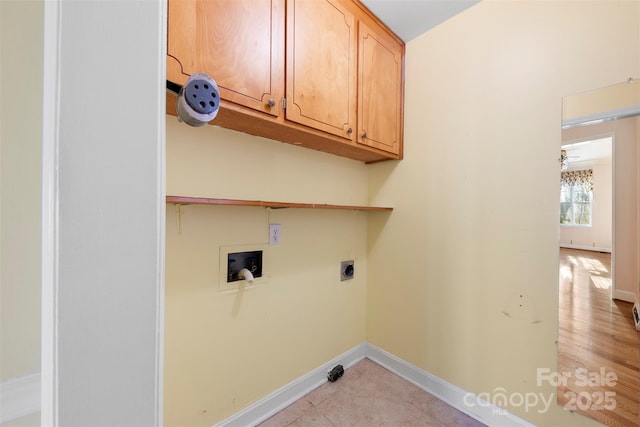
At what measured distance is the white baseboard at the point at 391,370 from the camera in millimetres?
1263

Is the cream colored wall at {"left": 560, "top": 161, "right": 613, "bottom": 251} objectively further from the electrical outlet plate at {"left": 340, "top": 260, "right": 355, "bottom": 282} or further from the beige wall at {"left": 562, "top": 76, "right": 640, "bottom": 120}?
the electrical outlet plate at {"left": 340, "top": 260, "right": 355, "bottom": 282}

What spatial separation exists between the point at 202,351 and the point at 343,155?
1.39 m

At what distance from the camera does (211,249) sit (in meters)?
1.17

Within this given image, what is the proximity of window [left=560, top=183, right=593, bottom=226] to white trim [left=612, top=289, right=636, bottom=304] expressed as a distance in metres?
0.30

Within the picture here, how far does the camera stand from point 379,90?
1503mm

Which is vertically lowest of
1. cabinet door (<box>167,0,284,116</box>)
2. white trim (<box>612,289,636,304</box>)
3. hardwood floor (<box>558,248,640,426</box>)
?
hardwood floor (<box>558,248,640,426</box>)

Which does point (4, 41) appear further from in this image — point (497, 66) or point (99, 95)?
point (497, 66)

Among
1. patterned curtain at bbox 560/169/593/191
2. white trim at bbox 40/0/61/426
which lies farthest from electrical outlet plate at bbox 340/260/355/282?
white trim at bbox 40/0/61/426

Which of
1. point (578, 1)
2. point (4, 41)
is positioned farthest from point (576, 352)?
point (4, 41)

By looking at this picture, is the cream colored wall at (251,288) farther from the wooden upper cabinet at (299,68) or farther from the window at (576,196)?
the window at (576,196)

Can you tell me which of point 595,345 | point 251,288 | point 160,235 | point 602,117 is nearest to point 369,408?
point 251,288

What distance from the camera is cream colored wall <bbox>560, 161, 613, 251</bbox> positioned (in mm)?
1088

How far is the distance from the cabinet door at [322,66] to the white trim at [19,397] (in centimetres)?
112

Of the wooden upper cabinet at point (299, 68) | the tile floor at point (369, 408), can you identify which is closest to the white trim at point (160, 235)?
the wooden upper cabinet at point (299, 68)
